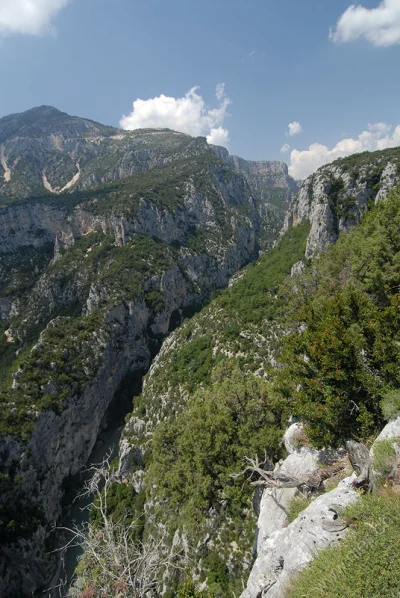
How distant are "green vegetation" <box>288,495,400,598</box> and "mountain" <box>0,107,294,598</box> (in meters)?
40.0

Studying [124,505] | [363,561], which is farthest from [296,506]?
[124,505]

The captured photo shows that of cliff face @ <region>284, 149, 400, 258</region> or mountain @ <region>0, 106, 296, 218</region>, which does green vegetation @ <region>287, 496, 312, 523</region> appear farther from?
mountain @ <region>0, 106, 296, 218</region>

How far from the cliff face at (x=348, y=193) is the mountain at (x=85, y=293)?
4136 cm

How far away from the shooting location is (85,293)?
238 ft

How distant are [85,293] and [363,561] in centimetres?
7464

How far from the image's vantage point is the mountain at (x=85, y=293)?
122 feet

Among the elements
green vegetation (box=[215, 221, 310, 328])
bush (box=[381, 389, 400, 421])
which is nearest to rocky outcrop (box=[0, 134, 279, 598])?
green vegetation (box=[215, 221, 310, 328])

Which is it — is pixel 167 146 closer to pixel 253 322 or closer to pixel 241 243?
pixel 241 243

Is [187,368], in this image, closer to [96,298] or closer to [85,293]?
[96,298]

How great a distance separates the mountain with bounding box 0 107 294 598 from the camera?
122 feet

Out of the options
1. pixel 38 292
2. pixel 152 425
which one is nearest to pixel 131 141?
pixel 38 292

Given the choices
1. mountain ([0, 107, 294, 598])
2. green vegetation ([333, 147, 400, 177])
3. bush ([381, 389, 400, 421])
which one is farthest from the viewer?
green vegetation ([333, 147, 400, 177])

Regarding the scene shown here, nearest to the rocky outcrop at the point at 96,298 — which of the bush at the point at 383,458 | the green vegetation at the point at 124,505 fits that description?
the green vegetation at the point at 124,505

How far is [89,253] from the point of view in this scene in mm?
88438
